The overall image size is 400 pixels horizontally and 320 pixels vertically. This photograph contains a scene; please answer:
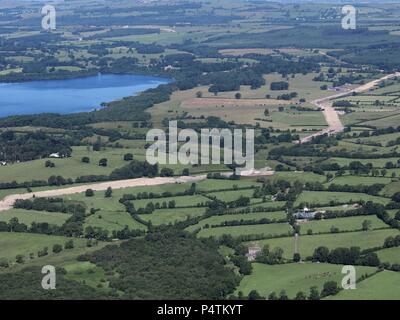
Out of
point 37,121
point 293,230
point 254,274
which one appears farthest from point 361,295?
point 37,121

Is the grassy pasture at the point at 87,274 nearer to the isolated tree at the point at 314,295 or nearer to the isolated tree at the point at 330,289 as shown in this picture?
the isolated tree at the point at 314,295

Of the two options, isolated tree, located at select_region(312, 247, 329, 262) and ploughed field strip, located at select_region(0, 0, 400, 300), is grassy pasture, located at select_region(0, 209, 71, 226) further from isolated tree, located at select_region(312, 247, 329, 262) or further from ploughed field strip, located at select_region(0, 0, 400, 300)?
isolated tree, located at select_region(312, 247, 329, 262)

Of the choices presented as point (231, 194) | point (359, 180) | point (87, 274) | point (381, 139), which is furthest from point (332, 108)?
point (87, 274)

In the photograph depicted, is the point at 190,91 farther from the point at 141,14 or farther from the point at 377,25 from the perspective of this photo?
the point at 141,14

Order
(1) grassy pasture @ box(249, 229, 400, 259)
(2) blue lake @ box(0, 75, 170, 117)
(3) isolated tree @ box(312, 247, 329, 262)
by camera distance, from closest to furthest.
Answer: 1. (3) isolated tree @ box(312, 247, 329, 262)
2. (1) grassy pasture @ box(249, 229, 400, 259)
3. (2) blue lake @ box(0, 75, 170, 117)

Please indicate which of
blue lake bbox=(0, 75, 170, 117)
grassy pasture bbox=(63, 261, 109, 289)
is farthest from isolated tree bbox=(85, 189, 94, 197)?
blue lake bbox=(0, 75, 170, 117)
